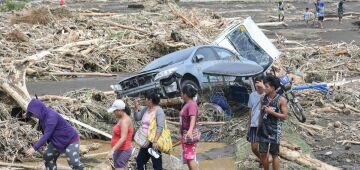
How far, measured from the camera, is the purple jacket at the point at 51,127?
857cm

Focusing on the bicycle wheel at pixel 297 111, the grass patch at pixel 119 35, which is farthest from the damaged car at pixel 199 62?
the grass patch at pixel 119 35

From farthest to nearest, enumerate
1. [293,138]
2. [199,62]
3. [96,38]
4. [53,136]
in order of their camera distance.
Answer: [96,38]
[199,62]
[293,138]
[53,136]

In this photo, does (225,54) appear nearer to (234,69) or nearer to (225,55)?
(225,55)

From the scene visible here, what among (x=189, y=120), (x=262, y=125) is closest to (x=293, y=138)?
(x=262, y=125)

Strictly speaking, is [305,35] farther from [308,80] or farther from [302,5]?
[302,5]

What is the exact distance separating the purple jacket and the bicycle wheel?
23.0 ft

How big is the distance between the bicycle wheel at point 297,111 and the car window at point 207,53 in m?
2.46

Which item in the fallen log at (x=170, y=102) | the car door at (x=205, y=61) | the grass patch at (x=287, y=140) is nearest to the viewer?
the grass patch at (x=287, y=140)

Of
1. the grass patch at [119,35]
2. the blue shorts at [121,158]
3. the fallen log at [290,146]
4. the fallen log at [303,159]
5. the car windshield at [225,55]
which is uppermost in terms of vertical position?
the blue shorts at [121,158]

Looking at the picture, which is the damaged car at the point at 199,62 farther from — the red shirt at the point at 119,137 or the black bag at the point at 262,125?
the red shirt at the point at 119,137

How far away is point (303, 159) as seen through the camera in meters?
11.2

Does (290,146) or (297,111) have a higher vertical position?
(290,146)

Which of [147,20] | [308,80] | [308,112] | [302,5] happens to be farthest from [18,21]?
[302,5]

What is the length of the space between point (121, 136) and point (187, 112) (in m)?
1.11
